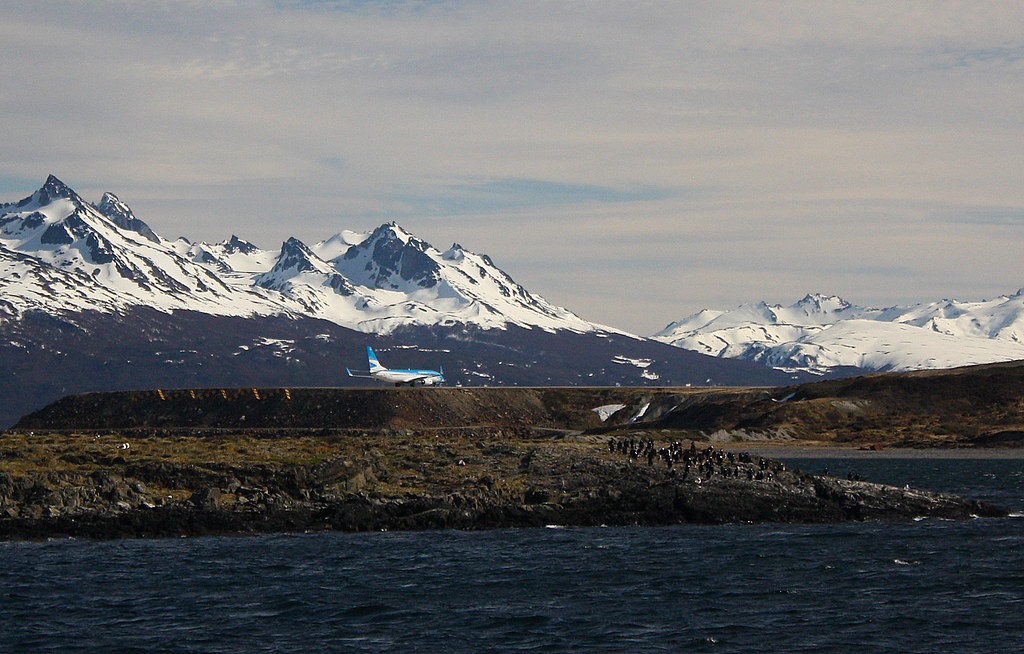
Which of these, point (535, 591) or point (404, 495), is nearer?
point (535, 591)

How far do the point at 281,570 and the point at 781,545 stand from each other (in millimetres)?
26484

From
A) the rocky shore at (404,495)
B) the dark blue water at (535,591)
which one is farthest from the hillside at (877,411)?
the dark blue water at (535,591)

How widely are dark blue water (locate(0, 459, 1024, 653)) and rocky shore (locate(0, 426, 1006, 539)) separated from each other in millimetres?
2251

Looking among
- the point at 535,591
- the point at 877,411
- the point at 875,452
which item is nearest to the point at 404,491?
the point at 535,591

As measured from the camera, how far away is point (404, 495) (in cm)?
8406

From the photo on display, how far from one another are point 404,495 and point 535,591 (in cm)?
2407

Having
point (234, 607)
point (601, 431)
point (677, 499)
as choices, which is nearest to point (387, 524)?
point (677, 499)

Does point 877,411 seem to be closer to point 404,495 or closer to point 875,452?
point 875,452

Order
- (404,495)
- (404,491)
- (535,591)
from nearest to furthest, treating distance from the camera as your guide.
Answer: (535,591) < (404,495) < (404,491)

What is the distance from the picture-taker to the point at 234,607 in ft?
190

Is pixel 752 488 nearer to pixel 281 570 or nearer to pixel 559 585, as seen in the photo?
A: pixel 559 585

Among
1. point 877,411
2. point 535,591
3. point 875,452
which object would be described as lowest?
point 535,591

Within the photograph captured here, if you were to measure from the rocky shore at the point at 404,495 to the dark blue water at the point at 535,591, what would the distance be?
7.38 ft

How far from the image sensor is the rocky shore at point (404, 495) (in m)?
78.5
